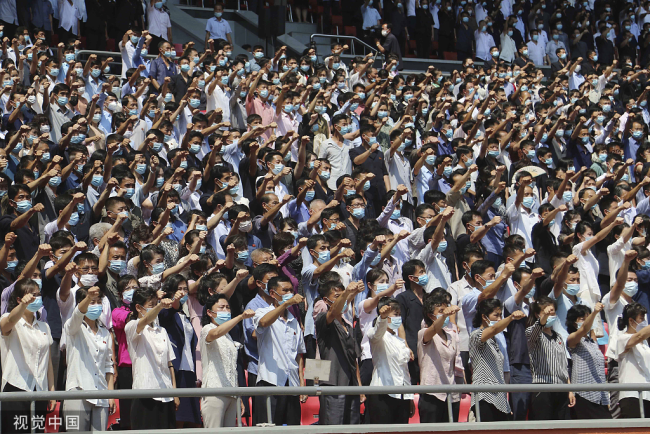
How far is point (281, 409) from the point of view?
661 centimetres

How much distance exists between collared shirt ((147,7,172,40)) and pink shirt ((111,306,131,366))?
10059mm

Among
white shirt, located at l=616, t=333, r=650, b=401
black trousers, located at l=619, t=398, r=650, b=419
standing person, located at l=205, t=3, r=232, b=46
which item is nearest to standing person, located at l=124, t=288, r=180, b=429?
black trousers, located at l=619, t=398, r=650, b=419

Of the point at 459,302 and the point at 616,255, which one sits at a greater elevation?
the point at 616,255

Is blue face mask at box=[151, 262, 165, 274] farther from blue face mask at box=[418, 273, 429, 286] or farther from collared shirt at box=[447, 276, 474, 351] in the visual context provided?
collared shirt at box=[447, 276, 474, 351]

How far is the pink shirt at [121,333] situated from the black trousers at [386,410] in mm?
1858

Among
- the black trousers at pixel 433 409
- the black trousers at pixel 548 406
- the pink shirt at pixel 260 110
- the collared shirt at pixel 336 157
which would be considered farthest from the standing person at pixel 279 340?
the pink shirt at pixel 260 110

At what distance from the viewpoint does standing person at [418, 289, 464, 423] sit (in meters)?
7.08

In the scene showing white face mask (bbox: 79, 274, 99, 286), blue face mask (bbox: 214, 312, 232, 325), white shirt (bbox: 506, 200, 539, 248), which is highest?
white shirt (bbox: 506, 200, 539, 248)

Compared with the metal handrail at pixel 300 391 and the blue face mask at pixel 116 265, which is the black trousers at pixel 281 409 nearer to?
the metal handrail at pixel 300 391

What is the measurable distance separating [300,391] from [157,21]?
38.1 feet

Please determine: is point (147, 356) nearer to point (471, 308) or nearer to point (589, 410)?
point (471, 308)

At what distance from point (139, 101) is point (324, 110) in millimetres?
2497

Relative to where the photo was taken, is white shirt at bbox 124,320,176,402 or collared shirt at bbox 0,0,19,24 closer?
white shirt at bbox 124,320,176,402

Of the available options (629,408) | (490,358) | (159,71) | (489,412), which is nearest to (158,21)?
(159,71)
